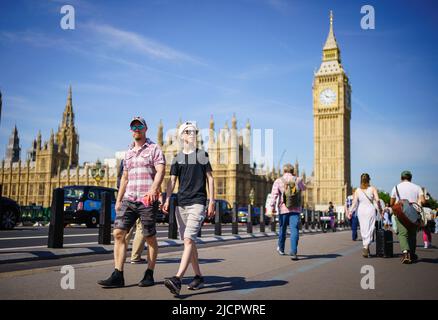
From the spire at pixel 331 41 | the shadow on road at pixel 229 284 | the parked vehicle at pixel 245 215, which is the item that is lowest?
the parked vehicle at pixel 245 215

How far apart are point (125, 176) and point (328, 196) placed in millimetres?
89358

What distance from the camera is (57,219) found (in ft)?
27.0

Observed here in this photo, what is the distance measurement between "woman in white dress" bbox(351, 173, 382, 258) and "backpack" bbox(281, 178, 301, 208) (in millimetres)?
1401

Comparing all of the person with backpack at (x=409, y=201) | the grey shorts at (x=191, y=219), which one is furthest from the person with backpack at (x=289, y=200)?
the grey shorts at (x=191, y=219)

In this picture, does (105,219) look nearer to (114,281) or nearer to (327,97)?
(114,281)

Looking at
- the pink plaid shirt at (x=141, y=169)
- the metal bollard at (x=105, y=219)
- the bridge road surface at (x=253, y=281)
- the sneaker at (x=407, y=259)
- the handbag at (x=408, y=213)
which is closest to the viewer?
the bridge road surface at (x=253, y=281)

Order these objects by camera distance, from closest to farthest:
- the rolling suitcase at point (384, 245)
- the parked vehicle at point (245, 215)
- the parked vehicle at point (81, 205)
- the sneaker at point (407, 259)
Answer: the sneaker at point (407, 259), the rolling suitcase at point (384, 245), the parked vehicle at point (81, 205), the parked vehicle at point (245, 215)

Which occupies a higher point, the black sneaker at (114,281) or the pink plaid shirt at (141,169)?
the pink plaid shirt at (141,169)

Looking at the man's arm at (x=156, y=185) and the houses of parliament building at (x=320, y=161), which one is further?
the houses of parliament building at (x=320, y=161)

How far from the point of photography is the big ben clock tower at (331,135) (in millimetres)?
90812

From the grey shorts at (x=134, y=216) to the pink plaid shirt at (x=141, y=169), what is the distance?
0.08 m

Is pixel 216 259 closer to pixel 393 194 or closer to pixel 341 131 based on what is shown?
pixel 393 194

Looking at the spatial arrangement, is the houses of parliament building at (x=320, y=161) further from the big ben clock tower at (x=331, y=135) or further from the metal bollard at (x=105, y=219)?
the metal bollard at (x=105, y=219)

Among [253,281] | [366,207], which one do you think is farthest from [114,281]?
[366,207]
